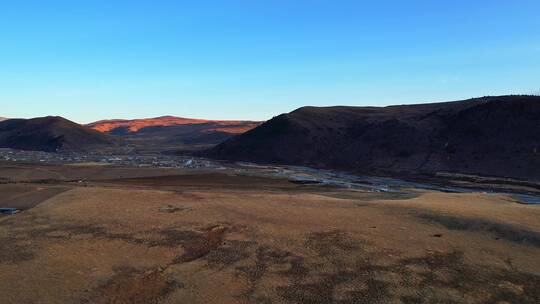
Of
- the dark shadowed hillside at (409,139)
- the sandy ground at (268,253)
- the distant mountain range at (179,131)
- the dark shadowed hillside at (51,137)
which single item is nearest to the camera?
the sandy ground at (268,253)

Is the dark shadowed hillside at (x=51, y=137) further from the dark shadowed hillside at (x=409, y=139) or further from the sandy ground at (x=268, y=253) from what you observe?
the sandy ground at (x=268, y=253)

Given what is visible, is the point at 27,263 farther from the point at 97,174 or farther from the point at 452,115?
the point at 452,115

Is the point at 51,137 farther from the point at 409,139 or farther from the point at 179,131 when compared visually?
the point at 179,131

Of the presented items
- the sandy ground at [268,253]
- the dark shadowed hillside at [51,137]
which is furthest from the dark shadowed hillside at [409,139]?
the sandy ground at [268,253]

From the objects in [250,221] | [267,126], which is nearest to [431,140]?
[267,126]

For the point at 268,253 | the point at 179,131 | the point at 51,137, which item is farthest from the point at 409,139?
the point at 179,131
